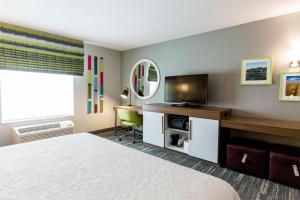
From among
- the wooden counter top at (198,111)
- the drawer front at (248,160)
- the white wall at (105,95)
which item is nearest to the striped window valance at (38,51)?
the white wall at (105,95)

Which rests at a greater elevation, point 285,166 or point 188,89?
point 188,89

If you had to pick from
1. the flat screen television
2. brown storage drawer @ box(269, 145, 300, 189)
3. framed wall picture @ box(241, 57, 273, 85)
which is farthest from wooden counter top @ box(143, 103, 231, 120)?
brown storage drawer @ box(269, 145, 300, 189)

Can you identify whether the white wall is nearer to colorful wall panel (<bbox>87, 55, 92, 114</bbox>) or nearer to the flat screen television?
colorful wall panel (<bbox>87, 55, 92, 114</bbox>)

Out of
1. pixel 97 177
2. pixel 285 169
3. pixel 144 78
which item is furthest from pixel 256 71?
pixel 97 177

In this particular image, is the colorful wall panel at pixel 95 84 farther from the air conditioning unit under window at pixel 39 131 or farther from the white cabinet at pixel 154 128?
the white cabinet at pixel 154 128

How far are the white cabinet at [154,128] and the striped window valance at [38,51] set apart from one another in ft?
6.04

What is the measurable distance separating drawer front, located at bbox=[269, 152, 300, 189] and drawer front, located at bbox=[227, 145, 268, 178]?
0.29ft

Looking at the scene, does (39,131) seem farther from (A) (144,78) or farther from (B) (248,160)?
(B) (248,160)

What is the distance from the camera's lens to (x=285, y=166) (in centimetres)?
214

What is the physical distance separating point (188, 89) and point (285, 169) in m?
1.79

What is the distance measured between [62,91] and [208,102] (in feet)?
10.1

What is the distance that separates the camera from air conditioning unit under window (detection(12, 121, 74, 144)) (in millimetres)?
2960

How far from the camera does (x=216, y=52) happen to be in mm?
3121

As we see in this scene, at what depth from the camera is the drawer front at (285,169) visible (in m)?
2.07
